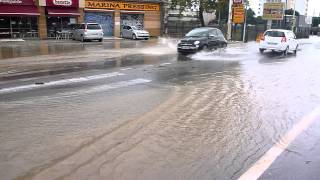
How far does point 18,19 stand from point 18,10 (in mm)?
1207

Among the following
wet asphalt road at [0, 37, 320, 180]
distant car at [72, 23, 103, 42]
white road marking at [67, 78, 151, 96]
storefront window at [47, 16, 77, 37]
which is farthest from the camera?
storefront window at [47, 16, 77, 37]

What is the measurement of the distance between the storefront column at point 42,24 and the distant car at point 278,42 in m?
21.0

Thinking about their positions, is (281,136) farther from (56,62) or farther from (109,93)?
(56,62)

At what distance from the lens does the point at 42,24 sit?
40.1 meters

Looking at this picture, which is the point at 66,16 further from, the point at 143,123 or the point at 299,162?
the point at 299,162

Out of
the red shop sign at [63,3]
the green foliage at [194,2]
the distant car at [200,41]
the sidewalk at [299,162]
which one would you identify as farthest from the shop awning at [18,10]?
the sidewalk at [299,162]

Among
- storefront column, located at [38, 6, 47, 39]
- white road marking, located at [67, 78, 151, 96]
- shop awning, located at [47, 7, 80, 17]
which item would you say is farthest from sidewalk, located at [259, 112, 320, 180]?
storefront column, located at [38, 6, 47, 39]

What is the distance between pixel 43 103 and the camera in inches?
368

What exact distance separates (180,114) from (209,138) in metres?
1.64

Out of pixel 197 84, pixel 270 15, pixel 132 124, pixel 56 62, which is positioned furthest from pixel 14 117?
pixel 270 15

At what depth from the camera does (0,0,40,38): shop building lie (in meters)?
37.2

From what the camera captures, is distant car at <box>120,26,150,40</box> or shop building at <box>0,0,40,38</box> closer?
shop building at <box>0,0,40,38</box>

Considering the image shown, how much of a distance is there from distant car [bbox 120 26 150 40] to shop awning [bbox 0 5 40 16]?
9.23 m

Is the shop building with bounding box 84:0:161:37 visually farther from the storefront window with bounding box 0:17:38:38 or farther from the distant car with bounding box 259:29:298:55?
the distant car with bounding box 259:29:298:55
